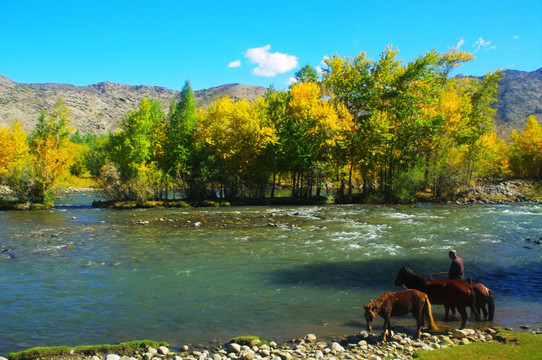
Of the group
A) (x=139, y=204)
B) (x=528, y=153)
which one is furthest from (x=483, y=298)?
(x=528, y=153)

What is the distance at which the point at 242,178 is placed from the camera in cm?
4700

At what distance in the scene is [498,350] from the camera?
27.9 feet

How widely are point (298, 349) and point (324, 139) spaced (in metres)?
36.2

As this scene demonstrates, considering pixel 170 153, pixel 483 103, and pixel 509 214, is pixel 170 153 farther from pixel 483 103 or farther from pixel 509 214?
pixel 483 103

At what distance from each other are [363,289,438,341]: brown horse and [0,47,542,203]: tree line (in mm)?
33531

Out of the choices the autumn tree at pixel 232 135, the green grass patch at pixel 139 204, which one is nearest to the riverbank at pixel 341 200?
the green grass patch at pixel 139 204

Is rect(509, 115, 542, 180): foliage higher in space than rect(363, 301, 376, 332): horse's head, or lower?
higher

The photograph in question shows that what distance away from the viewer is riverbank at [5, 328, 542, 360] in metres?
8.63

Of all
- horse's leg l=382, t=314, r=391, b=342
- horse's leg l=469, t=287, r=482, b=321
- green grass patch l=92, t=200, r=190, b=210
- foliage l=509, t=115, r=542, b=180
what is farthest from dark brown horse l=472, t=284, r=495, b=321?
foliage l=509, t=115, r=542, b=180

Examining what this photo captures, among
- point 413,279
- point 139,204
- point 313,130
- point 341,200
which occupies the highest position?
point 313,130

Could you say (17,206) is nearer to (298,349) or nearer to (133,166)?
(133,166)

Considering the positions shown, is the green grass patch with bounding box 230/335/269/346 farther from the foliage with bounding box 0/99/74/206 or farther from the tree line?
the foliage with bounding box 0/99/74/206

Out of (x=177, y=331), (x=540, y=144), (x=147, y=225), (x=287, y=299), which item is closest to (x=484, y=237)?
(x=287, y=299)

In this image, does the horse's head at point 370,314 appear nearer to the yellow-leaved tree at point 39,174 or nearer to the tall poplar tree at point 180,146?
the tall poplar tree at point 180,146
